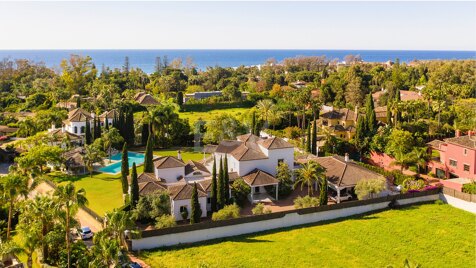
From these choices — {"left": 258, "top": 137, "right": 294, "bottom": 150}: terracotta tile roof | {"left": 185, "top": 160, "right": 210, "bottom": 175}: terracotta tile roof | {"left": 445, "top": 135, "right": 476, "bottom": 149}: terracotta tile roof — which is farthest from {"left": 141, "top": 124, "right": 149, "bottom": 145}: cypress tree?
{"left": 445, "top": 135, "right": 476, "bottom": 149}: terracotta tile roof

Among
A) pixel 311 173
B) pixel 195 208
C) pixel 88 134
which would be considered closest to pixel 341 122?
pixel 311 173

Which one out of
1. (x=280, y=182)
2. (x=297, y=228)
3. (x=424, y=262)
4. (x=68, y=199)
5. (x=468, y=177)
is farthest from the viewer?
(x=468, y=177)

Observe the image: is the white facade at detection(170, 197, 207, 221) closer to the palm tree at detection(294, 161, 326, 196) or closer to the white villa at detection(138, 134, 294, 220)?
the white villa at detection(138, 134, 294, 220)

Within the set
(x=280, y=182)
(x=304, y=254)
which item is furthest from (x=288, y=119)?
(x=304, y=254)

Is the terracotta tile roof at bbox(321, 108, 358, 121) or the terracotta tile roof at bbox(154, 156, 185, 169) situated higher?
the terracotta tile roof at bbox(321, 108, 358, 121)

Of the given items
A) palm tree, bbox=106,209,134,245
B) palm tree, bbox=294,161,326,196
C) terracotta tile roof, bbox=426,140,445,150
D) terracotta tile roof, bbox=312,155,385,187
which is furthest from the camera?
terracotta tile roof, bbox=426,140,445,150

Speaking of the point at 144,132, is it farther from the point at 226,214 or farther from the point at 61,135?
the point at 226,214

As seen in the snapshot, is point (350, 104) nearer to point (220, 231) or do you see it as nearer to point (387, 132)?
point (387, 132)

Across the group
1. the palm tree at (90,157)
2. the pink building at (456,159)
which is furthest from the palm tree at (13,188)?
the pink building at (456,159)
